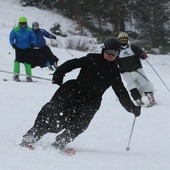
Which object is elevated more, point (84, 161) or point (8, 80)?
point (84, 161)

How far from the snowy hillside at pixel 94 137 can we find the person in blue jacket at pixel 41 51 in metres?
1.41

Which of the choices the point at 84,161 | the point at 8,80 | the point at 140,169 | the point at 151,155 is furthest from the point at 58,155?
the point at 8,80

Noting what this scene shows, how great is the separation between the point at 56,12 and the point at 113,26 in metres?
3.59

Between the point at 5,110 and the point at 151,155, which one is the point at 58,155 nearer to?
the point at 151,155

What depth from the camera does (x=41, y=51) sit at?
14.8 metres

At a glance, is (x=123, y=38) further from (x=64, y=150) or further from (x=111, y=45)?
(x=64, y=150)

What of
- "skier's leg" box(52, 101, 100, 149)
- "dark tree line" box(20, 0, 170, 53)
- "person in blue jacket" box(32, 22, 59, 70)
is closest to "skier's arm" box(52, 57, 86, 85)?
"skier's leg" box(52, 101, 100, 149)

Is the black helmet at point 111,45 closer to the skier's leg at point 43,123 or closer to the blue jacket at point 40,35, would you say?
the skier's leg at point 43,123

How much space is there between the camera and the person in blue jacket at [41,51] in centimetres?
1422

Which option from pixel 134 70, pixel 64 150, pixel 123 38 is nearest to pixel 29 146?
pixel 64 150

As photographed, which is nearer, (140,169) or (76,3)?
(140,169)

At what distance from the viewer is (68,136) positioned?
19.9 ft

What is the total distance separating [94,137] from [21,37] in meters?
5.27

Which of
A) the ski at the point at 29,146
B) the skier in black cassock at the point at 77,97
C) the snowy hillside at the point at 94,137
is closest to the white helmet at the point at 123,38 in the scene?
the snowy hillside at the point at 94,137
